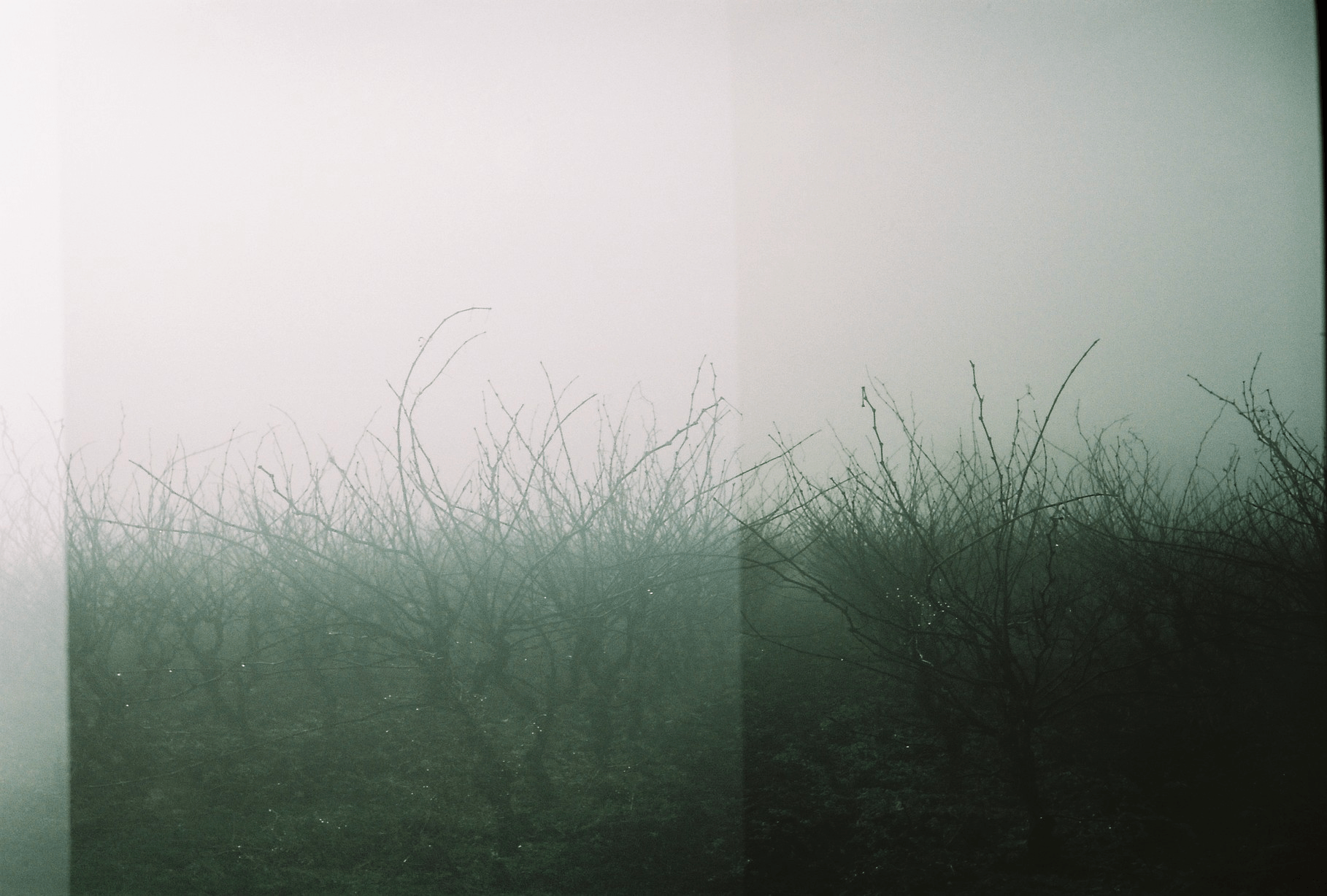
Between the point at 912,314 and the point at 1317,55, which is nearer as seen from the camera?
the point at 1317,55

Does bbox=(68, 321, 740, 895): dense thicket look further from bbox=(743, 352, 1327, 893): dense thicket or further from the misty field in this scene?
bbox=(743, 352, 1327, 893): dense thicket

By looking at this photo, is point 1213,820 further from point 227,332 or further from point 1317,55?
point 227,332

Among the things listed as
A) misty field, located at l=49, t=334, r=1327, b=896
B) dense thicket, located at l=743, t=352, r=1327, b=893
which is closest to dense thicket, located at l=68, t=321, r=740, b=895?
misty field, located at l=49, t=334, r=1327, b=896

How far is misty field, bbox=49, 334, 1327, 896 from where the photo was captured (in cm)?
A: 168

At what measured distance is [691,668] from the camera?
6.19 feet

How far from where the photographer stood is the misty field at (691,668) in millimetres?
1684

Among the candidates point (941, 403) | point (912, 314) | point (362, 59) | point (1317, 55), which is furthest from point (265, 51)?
point (1317, 55)

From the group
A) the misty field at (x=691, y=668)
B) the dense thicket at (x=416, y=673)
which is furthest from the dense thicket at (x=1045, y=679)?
the dense thicket at (x=416, y=673)

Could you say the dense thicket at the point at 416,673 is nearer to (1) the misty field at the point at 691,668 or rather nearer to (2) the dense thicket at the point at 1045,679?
(1) the misty field at the point at 691,668

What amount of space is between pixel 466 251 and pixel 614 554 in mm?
760

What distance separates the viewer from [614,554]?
1.87 m

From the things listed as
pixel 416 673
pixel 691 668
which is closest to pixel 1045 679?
pixel 691 668

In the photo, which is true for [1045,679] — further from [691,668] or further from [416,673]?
[416,673]

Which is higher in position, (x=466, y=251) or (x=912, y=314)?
(x=466, y=251)
